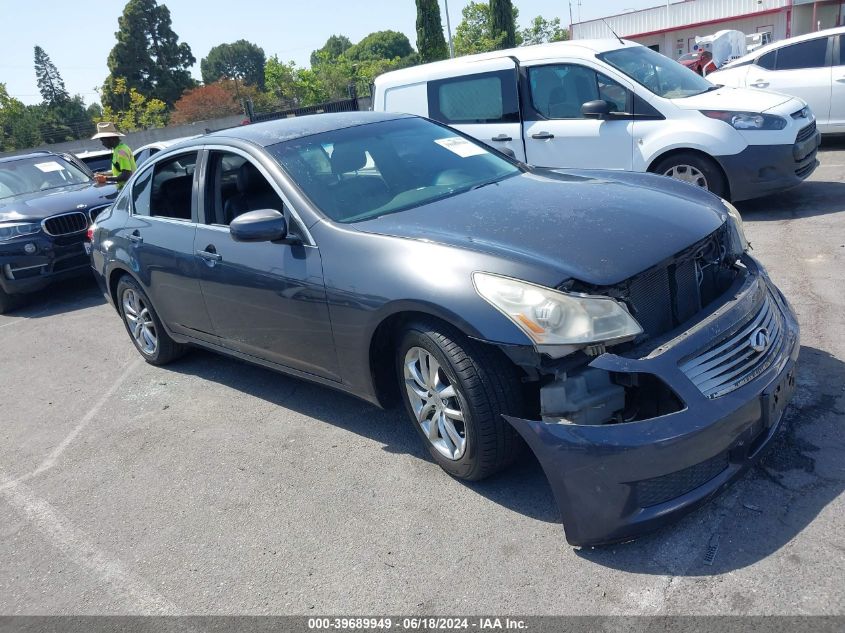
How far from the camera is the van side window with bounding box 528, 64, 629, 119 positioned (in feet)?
25.2

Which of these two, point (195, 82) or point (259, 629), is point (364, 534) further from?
point (195, 82)

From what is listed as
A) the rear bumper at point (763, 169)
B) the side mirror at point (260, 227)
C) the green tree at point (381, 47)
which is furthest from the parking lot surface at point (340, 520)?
the green tree at point (381, 47)

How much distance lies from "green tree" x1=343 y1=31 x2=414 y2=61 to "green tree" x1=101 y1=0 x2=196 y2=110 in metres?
61.0

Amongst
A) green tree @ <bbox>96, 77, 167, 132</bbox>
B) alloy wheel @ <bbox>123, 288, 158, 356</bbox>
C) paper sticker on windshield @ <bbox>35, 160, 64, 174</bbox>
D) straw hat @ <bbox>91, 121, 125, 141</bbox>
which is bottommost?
green tree @ <bbox>96, 77, 167, 132</bbox>

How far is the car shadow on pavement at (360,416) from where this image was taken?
3.28 meters

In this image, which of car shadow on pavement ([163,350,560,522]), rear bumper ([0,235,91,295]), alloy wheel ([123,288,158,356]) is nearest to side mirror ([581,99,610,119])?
car shadow on pavement ([163,350,560,522])

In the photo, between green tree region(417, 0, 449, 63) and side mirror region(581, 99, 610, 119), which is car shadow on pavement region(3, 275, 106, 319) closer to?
side mirror region(581, 99, 610, 119)

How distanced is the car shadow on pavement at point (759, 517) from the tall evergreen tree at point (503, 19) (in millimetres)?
52177

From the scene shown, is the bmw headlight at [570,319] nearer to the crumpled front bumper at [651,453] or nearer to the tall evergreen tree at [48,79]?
the crumpled front bumper at [651,453]

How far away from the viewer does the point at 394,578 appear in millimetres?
2904

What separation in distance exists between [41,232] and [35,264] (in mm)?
362

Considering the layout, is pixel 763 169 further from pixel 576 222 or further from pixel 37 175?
pixel 37 175

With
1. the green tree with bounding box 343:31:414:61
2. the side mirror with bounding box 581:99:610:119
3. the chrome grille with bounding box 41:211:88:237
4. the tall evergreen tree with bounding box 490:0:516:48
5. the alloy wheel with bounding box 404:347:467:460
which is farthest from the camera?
the green tree with bounding box 343:31:414:61

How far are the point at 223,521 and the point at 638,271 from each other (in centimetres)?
220
